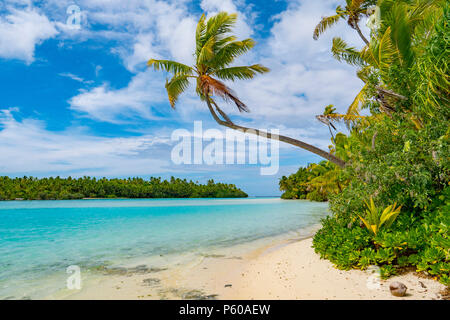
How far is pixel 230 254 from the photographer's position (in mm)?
7855

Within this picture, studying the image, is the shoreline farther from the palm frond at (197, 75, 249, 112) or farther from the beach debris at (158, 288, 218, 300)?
the palm frond at (197, 75, 249, 112)

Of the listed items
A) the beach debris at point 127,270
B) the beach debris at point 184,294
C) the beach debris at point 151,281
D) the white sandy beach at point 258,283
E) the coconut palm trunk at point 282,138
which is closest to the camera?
the white sandy beach at point 258,283

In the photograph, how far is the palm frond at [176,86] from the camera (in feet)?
30.3

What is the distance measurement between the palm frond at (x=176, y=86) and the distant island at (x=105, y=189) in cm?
7429

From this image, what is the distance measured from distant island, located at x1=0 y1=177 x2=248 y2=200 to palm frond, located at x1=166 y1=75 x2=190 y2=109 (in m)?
74.3

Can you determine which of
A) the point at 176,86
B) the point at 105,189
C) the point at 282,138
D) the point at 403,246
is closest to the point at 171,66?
the point at 176,86

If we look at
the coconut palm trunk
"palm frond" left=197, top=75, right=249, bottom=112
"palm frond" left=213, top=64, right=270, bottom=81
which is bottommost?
the coconut palm trunk

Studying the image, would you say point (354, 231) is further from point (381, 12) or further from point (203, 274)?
point (381, 12)

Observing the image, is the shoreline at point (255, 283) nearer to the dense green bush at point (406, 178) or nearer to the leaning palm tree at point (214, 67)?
the dense green bush at point (406, 178)

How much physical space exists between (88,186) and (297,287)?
85848 mm

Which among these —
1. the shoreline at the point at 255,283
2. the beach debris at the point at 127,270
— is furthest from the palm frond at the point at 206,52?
the beach debris at the point at 127,270

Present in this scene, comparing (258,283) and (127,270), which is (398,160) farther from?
(127,270)

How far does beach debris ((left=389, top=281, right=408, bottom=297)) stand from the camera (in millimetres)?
3348

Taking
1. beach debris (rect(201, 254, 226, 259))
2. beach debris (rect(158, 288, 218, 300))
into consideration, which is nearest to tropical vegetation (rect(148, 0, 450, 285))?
beach debris (rect(158, 288, 218, 300))
